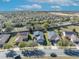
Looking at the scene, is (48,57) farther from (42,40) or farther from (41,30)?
(41,30)

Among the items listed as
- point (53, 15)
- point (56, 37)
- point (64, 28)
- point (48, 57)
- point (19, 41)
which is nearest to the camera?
point (48, 57)

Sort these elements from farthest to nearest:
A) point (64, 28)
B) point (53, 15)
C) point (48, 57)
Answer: point (53, 15)
point (64, 28)
point (48, 57)

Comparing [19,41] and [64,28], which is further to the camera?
[64,28]

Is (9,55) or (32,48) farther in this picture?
(32,48)

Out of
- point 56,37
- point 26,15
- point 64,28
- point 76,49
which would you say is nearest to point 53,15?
point 26,15

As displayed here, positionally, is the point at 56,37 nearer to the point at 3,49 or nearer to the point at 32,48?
the point at 32,48

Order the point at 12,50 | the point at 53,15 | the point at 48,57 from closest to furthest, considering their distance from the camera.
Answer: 1. the point at 48,57
2. the point at 12,50
3. the point at 53,15

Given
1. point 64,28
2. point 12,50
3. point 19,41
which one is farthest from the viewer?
point 64,28

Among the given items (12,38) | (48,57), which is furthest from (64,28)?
(48,57)
